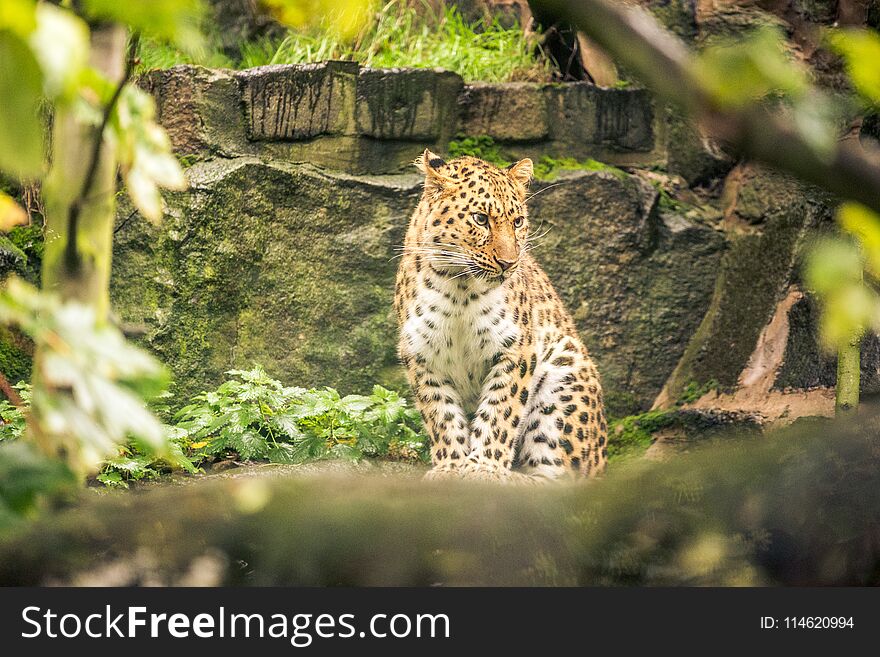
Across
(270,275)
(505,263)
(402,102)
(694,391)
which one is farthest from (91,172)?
(694,391)

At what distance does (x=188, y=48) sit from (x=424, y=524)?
Answer: 2566mm

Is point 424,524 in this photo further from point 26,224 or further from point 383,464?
point 26,224

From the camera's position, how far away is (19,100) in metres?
1.26

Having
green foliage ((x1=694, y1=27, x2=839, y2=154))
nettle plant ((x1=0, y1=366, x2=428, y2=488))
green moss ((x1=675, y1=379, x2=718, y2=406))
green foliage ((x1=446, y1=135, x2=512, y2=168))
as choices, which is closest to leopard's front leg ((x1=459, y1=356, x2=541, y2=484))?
nettle plant ((x1=0, y1=366, x2=428, y2=488))

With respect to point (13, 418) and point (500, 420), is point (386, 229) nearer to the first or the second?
point (500, 420)

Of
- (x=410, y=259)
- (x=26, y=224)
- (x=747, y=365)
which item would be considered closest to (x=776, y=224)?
(x=747, y=365)

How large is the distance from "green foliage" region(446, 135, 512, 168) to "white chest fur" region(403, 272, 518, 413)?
6.60 ft

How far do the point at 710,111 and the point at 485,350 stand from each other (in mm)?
5154

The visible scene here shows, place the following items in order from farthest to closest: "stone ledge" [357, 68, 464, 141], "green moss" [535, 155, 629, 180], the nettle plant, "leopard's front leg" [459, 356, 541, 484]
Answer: "green moss" [535, 155, 629, 180]
"stone ledge" [357, 68, 464, 141]
the nettle plant
"leopard's front leg" [459, 356, 541, 484]

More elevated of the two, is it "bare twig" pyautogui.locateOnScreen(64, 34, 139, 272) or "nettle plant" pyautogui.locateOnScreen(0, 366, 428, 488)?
"bare twig" pyautogui.locateOnScreen(64, 34, 139, 272)

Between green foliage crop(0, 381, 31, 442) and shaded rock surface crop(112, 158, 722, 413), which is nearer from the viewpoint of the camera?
green foliage crop(0, 381, 31, 442)

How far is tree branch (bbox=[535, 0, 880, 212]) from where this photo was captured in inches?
46.9

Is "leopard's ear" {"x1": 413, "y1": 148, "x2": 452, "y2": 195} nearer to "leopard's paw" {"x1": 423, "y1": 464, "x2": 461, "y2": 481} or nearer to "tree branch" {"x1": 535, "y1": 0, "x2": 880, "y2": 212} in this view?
"leopard's paw" {"x1": 423, "y1": 464, "x2": 461, "y2": 481}

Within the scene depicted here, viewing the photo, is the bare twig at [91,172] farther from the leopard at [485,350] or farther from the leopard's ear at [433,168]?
the leopard's ear at [433,168]
